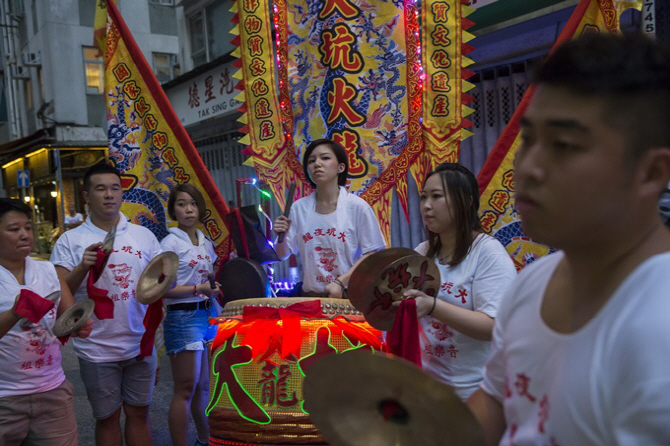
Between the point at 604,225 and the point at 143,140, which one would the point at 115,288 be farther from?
the point at 604,225

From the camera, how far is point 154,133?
3.93 m

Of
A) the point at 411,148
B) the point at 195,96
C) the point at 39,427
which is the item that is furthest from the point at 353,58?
the point at 195,96

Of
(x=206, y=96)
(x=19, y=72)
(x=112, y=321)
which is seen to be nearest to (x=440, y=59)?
(x=112, y=321)

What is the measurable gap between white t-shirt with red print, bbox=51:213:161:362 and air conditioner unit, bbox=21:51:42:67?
19.2m

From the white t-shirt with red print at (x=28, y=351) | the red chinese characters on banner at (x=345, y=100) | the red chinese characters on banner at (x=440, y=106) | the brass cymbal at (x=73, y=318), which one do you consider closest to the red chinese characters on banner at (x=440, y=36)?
the red chinese characters on banner at (x=440, y=106)

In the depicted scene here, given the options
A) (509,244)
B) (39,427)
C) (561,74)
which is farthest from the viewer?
(509,244)

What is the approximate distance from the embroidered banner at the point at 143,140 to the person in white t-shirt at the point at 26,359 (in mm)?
1144

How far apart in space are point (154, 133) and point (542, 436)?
3545 millimetres

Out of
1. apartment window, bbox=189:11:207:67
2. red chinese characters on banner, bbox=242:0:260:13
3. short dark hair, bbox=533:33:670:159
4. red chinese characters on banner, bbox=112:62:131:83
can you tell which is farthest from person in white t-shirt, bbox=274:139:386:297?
apartment window, bbox=189:11:207:67

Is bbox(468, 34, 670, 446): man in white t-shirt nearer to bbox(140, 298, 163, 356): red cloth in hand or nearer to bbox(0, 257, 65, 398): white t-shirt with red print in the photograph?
bbox(0, 257, 65, 398): white t-shirt with red print

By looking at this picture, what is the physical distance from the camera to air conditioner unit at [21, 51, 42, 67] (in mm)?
19641

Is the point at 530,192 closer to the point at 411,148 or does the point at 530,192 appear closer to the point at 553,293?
the point at 553,293

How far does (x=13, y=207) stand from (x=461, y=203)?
2.08 metres

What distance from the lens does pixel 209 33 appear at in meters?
9.72
